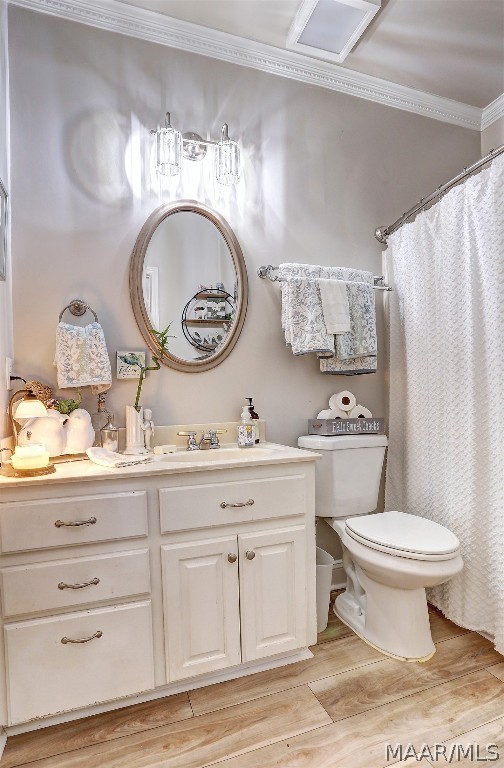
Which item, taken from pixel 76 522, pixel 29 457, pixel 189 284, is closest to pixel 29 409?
pixel 29 457

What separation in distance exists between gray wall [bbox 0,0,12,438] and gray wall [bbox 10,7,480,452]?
35 millimetres

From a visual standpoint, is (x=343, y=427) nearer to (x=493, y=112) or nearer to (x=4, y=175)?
(x=4, y=175)

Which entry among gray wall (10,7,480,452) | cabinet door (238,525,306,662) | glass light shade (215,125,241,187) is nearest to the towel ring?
gray wall (10,7,480,452)

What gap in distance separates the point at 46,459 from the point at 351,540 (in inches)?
48.6

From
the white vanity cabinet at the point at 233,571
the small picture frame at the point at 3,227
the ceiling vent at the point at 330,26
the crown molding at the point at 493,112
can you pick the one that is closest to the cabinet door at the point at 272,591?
the white vanity cabinet at the point at 233,571

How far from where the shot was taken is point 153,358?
1894 mm

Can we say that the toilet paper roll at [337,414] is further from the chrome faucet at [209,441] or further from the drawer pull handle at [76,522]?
the drawer pull handle at [76,522]

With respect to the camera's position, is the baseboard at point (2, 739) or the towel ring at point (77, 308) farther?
the towel ring at point (77, 308)

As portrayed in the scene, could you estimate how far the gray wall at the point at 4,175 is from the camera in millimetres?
1562

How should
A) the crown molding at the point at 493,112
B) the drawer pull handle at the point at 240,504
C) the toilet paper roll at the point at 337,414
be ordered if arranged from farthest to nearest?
the crown molding at the point at 493,112 → the toilet paper roll at the point at 337,414 → the drawer pull handle at the point at 240,504

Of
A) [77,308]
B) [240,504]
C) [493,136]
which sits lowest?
[240,504]

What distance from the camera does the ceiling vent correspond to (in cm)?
178

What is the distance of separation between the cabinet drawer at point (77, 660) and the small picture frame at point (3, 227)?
1.21m

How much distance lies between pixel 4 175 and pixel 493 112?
2.65 m
